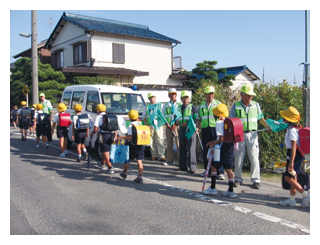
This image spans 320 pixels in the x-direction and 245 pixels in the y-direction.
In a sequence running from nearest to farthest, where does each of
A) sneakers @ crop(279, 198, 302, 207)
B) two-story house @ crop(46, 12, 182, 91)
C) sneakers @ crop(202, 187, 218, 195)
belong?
sneakers @ crop(279, 198, 302, 207) → sneakers @ crop(202, 187, 218, 195) → two-story house @ crop(46, 12, 182, 91)

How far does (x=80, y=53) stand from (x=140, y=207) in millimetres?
21463

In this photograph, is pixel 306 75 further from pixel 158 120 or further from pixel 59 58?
pixel 59 58

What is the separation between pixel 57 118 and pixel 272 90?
6.42 metres

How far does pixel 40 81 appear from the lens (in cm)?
2131

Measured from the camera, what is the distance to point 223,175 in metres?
7.10

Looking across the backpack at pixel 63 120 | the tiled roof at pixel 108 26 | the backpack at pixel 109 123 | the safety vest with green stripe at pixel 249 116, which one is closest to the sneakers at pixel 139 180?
the backpack at pixel 109 123

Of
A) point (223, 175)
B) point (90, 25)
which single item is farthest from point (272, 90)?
point (90, 25)

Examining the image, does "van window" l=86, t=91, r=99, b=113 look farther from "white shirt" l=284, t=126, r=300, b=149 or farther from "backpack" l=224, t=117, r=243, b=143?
"white shirt" l=284, t=126, r=300, b=149

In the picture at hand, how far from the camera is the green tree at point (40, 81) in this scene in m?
20.5

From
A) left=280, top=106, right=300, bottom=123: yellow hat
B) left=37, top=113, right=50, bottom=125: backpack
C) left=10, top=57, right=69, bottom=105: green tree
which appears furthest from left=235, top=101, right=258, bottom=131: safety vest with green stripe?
left=10, top=57, right=69, bottom=105: green tree

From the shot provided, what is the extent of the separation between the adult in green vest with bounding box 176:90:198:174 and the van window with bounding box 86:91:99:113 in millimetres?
2774

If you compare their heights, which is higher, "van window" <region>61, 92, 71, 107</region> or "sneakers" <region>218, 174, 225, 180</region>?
"van window" <region>61, 92, 71, 107</region>

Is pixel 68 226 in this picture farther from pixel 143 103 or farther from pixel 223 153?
pixel 143 103

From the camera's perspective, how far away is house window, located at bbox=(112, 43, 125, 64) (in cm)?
2455
